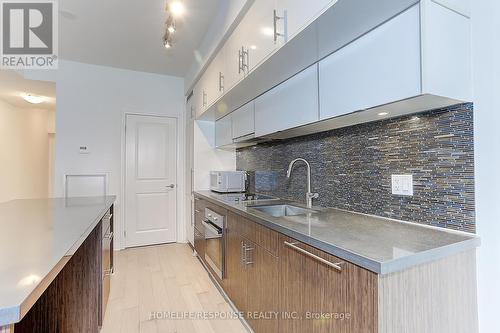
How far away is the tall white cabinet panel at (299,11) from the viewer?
1152 millimetres

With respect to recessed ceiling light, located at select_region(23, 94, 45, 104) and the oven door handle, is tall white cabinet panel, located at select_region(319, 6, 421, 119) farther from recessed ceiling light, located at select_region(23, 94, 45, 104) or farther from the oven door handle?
recessed ceiling light, located at select_region(23, 94, 45, 104)

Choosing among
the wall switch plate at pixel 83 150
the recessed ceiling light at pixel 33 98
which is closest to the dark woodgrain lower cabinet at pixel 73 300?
the wall switch plate at pixel 83 150

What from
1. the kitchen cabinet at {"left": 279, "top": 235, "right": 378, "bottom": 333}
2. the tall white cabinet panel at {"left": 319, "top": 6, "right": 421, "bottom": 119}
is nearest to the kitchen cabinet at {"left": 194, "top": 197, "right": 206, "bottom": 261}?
the kitchen cabinet at {"left": 279, "top": 235, "right": 378, "bottom": 333}

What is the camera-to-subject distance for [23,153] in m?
5.23

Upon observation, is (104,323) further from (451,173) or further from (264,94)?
(451,173)

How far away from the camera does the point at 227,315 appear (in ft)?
6.88

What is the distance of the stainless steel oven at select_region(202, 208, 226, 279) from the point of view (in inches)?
90.6

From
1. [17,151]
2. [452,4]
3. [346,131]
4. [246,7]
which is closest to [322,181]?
[346,131]

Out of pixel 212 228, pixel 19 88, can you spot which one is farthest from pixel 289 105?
pixel 19 88

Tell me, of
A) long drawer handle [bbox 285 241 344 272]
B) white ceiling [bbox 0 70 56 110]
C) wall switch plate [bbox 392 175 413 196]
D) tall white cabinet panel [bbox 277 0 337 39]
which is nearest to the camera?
long drawer handle [bbox 285 241 344 272]

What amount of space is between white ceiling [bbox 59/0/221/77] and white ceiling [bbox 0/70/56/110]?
0.61 meters

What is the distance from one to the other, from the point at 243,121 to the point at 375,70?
1.55 meters

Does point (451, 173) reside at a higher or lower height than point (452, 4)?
lower

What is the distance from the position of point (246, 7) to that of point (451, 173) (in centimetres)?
163
